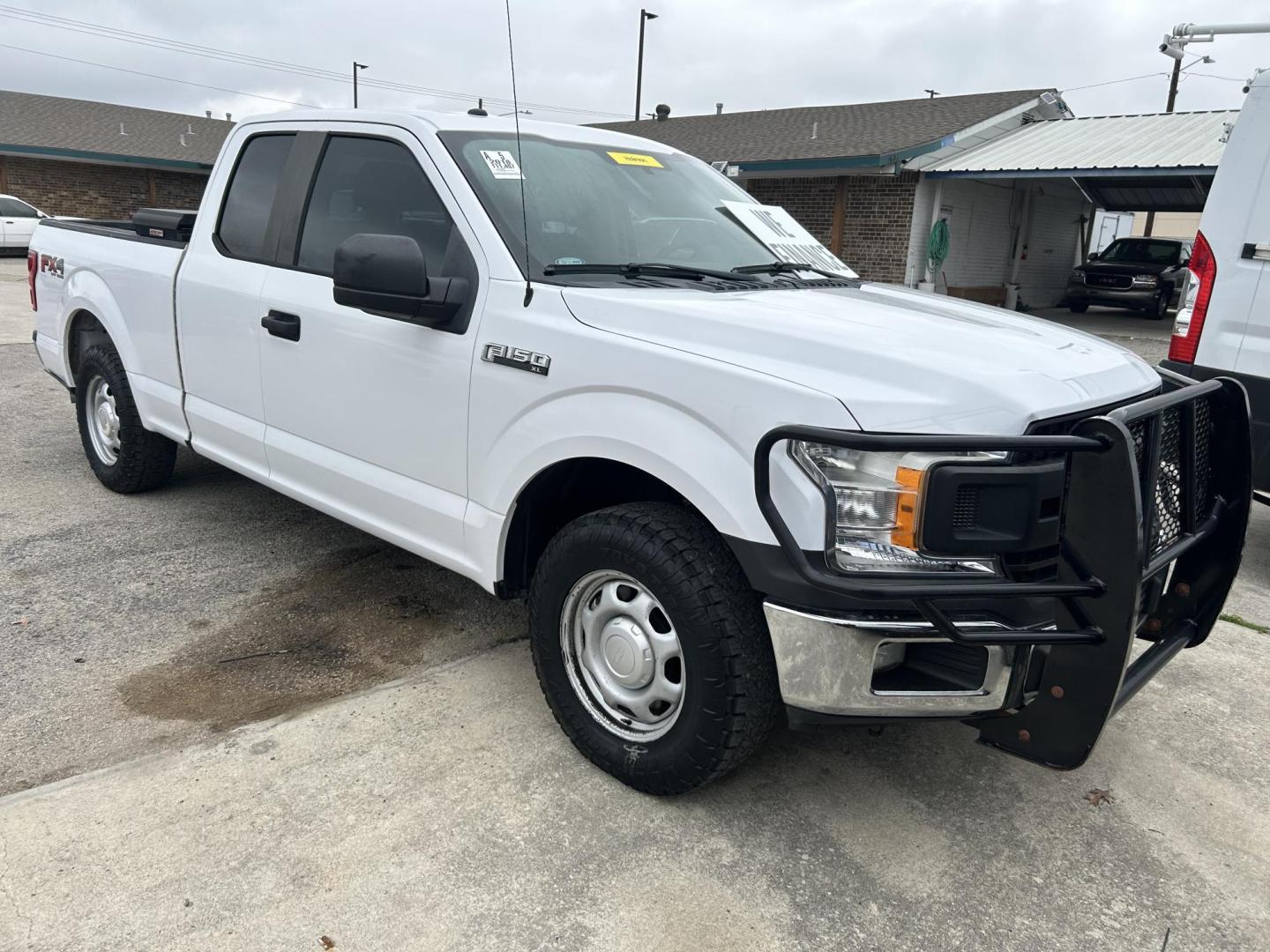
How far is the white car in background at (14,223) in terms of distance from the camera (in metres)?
23.5

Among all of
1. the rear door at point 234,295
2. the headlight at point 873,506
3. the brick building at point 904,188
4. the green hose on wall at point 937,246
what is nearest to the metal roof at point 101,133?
the brick building at point 904,188

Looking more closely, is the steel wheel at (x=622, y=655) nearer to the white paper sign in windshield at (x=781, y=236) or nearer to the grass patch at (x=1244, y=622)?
the white paper sign in windshield at (x=781, y=236)

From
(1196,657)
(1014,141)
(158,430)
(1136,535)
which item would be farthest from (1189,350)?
(1014,141)

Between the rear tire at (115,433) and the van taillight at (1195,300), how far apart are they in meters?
5.17

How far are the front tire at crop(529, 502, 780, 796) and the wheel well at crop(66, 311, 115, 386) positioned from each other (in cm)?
349

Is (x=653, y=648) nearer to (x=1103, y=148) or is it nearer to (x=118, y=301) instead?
(x=118, y=301)

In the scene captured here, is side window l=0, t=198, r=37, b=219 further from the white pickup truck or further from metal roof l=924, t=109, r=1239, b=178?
the white pickup truck

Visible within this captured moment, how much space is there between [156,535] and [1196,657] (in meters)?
4.66

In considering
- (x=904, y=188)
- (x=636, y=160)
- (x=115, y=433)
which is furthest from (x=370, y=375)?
(x=904, y=188)

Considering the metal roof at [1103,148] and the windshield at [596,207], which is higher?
the metal roof at [1103,148]

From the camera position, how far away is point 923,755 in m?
3.14

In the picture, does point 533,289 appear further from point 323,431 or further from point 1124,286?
point 1124,286

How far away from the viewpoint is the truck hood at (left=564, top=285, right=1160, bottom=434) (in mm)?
2240

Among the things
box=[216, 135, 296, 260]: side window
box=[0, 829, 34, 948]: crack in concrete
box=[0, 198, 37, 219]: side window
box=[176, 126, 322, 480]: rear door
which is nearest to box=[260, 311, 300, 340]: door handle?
box=[176, 126, 322, 480]: rear door
